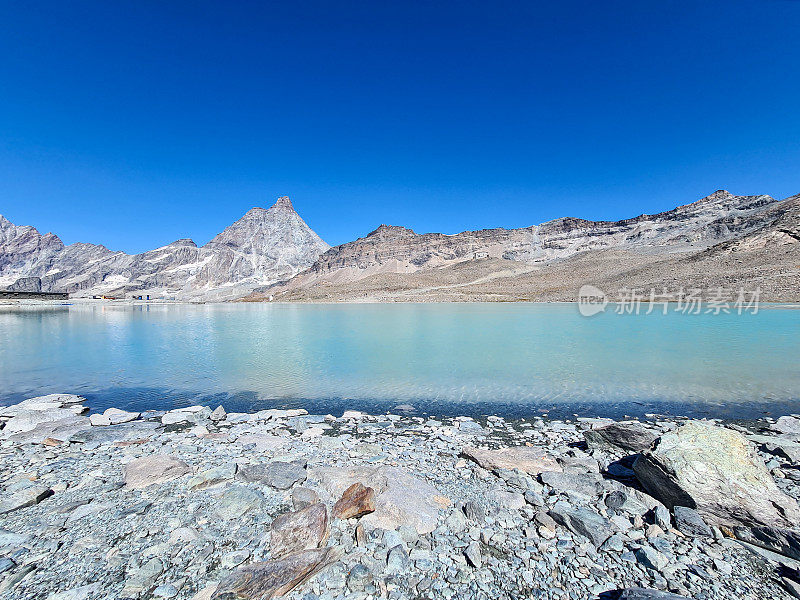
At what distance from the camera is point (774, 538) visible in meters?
3.47

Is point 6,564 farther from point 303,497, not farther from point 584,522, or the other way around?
point 584,522

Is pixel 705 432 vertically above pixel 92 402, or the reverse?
pixel 705 432

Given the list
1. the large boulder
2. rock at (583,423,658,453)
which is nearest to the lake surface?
the large boulder

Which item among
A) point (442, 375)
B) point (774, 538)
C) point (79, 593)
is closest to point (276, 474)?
point (79, 593)

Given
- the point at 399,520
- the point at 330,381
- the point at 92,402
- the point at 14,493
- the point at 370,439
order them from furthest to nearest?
the point at 330,381, the point at 92,402, the point at 370,439, the point at 14,493, the point at 399,520

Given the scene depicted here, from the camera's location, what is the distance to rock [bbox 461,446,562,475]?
17.3 feet

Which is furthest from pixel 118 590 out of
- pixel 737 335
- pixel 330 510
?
pixel 737 335

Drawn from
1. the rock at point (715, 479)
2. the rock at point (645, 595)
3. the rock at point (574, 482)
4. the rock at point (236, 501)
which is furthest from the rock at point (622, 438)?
the rock at point (236, 501)

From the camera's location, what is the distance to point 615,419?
26.5 ft

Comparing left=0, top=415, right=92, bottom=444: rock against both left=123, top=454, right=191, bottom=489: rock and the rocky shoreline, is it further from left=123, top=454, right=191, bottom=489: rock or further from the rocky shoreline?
left=123, top=454, right=191, bottom=489: rock

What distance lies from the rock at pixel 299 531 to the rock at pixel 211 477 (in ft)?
4.57

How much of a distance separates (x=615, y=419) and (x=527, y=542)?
5.51 meters

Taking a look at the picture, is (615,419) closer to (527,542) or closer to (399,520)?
(527,542)

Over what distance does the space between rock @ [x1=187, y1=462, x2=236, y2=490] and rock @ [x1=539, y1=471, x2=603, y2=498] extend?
4.13 meters
